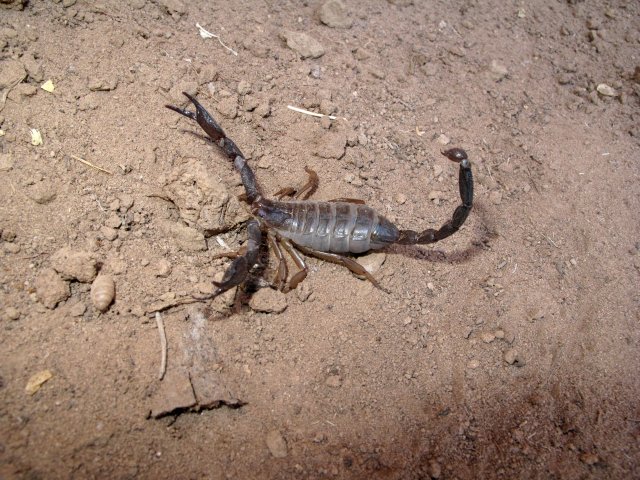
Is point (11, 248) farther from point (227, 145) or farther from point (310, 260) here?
point (310, 260)

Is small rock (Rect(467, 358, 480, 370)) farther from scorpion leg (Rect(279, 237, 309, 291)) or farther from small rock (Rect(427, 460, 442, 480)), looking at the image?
scorpion leg (Rect(279, 237, 309, 291))

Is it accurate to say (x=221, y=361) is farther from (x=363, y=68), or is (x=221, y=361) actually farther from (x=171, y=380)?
(x=363, y=68)

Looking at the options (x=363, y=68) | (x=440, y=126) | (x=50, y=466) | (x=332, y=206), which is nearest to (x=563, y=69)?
(x=440, y=126)

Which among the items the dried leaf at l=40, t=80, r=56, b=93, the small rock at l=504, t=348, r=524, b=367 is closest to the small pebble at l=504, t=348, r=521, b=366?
the small rock at l=504, t=348, r=524, b=367

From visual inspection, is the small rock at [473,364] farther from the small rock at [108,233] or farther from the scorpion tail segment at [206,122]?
the small rock at [108,233]

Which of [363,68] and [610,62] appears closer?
[363,68]
